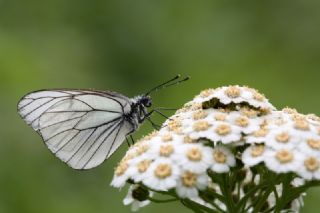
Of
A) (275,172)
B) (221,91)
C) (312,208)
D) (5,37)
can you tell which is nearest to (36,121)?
(221,91)

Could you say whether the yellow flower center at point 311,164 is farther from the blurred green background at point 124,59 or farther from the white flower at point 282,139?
the blurred green background at point 124,59

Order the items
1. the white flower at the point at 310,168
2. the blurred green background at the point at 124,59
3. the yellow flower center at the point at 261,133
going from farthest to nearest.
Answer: the blurred green background at the point at 124,59 < the yellow flower center at the point at 261,133 < the white flower at the point at 310,168

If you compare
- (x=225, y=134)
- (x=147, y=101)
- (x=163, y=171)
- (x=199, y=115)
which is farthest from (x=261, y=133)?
(x=147, y=101)

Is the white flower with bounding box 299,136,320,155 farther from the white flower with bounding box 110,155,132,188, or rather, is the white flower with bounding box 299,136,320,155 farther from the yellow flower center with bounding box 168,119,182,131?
the white flower with bounding box 110,155,132,188

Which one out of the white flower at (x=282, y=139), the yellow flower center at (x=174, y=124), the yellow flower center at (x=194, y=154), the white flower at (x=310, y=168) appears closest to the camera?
the white flower at (x=310, y=168)

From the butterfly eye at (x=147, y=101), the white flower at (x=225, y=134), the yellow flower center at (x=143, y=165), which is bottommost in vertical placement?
the yellow flower center at (x=143, y=165)

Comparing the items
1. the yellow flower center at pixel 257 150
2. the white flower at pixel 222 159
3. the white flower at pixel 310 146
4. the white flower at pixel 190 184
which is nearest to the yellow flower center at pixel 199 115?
the white flower at pixel 222 159
